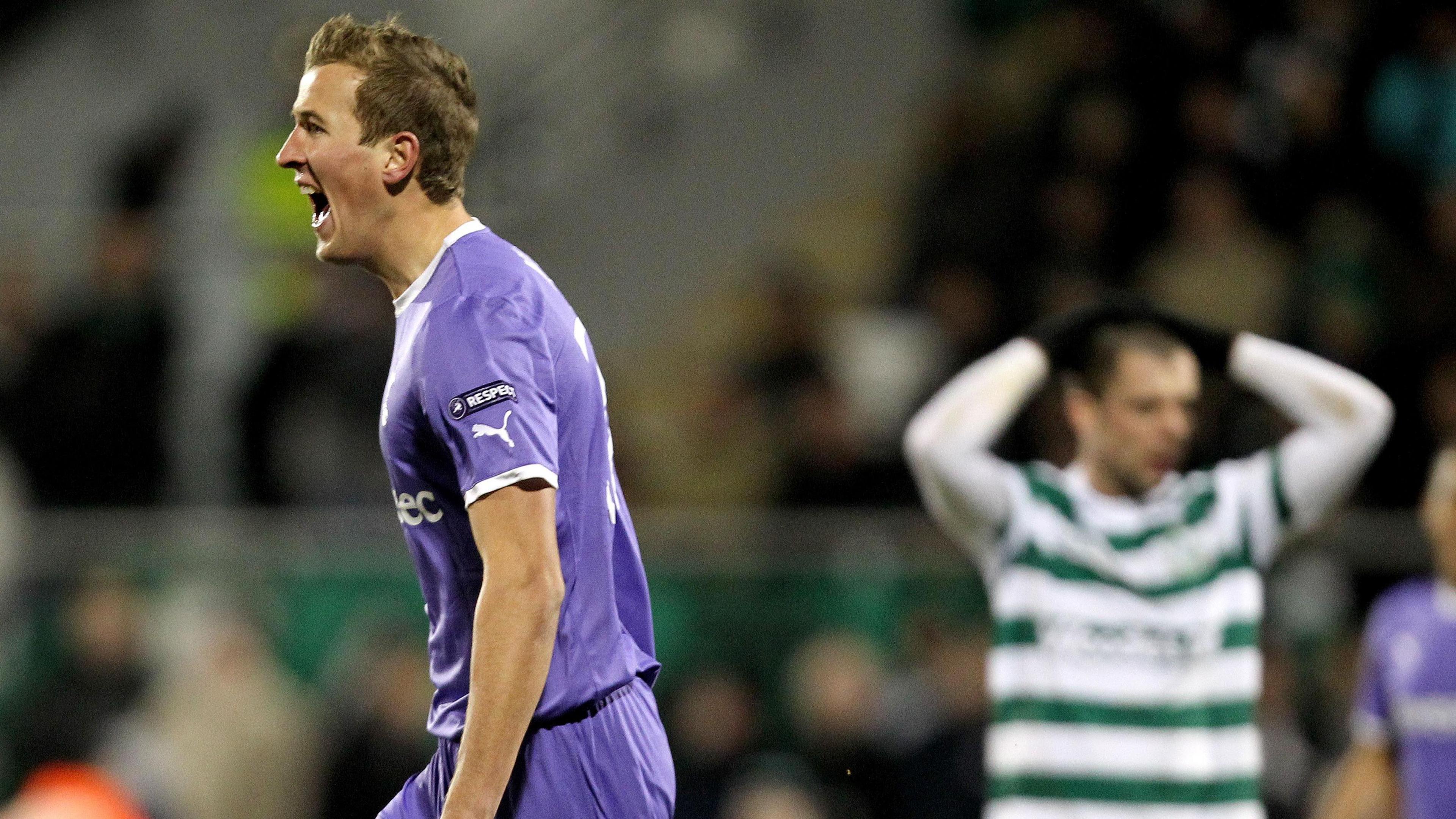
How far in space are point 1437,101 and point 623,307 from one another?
4.90 meters

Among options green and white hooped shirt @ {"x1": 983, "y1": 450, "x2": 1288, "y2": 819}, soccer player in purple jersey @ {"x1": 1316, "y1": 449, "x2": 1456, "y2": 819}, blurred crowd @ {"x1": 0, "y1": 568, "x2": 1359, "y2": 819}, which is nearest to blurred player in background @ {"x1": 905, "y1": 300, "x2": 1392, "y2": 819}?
green and white hooped shirt @ {"x1": 983, "y1": 450, "x2": 1288, "y2": 819}

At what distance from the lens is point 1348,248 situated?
10312mm

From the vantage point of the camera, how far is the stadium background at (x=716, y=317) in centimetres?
889

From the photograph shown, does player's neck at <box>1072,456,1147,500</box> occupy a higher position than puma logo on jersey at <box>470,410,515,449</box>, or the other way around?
puma logo on jersey at <box>470,410,515,449</box>

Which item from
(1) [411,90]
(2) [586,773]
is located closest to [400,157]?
(1) [411,90]

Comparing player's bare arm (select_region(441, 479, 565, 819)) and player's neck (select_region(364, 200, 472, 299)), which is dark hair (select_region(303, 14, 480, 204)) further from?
player's bare arm (select_region(441, 479, 565, 819))

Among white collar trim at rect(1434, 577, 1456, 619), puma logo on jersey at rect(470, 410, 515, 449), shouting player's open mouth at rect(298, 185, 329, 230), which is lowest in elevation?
white collar trim at rect(1434, 577, 1456, 619)

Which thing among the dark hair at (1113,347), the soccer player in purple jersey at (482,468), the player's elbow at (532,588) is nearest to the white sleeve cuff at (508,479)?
the soccer player in purple jersey at (482,468)

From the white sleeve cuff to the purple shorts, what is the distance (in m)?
0.43

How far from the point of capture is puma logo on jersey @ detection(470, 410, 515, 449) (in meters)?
3.21

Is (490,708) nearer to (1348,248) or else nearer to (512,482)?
(512,482)

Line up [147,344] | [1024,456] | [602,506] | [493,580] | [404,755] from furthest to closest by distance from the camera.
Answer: [147,344]
[1024,456]
[404,755]
[602,506]
[493,580]

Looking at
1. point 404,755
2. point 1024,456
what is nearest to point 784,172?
point 1024,456

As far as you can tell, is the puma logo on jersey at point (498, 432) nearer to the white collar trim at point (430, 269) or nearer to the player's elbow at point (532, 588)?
the player's elbow at point (532, 588)
